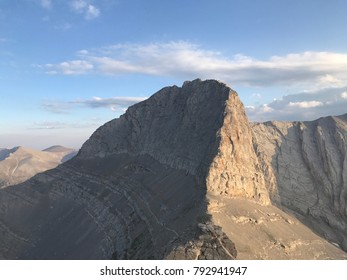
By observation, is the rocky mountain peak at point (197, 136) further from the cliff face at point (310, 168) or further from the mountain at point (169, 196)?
the cliff face at point (310, 168)

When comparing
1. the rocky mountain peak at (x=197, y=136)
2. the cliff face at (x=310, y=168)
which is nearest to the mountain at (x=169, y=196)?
the rocky mountain peak at (x=197, y=136)

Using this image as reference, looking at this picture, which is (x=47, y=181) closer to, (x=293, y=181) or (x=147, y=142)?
(x=147, y=142)

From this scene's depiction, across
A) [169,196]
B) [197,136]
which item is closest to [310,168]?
[197,136]

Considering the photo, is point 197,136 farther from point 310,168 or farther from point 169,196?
point 310,168

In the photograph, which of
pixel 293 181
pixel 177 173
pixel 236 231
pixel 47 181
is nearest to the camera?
pixel 236 231

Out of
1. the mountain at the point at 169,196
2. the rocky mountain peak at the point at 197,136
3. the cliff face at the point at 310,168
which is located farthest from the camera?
the cliff face at the point at 310,168

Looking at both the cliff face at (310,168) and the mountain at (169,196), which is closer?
the mountain at (169,196)
